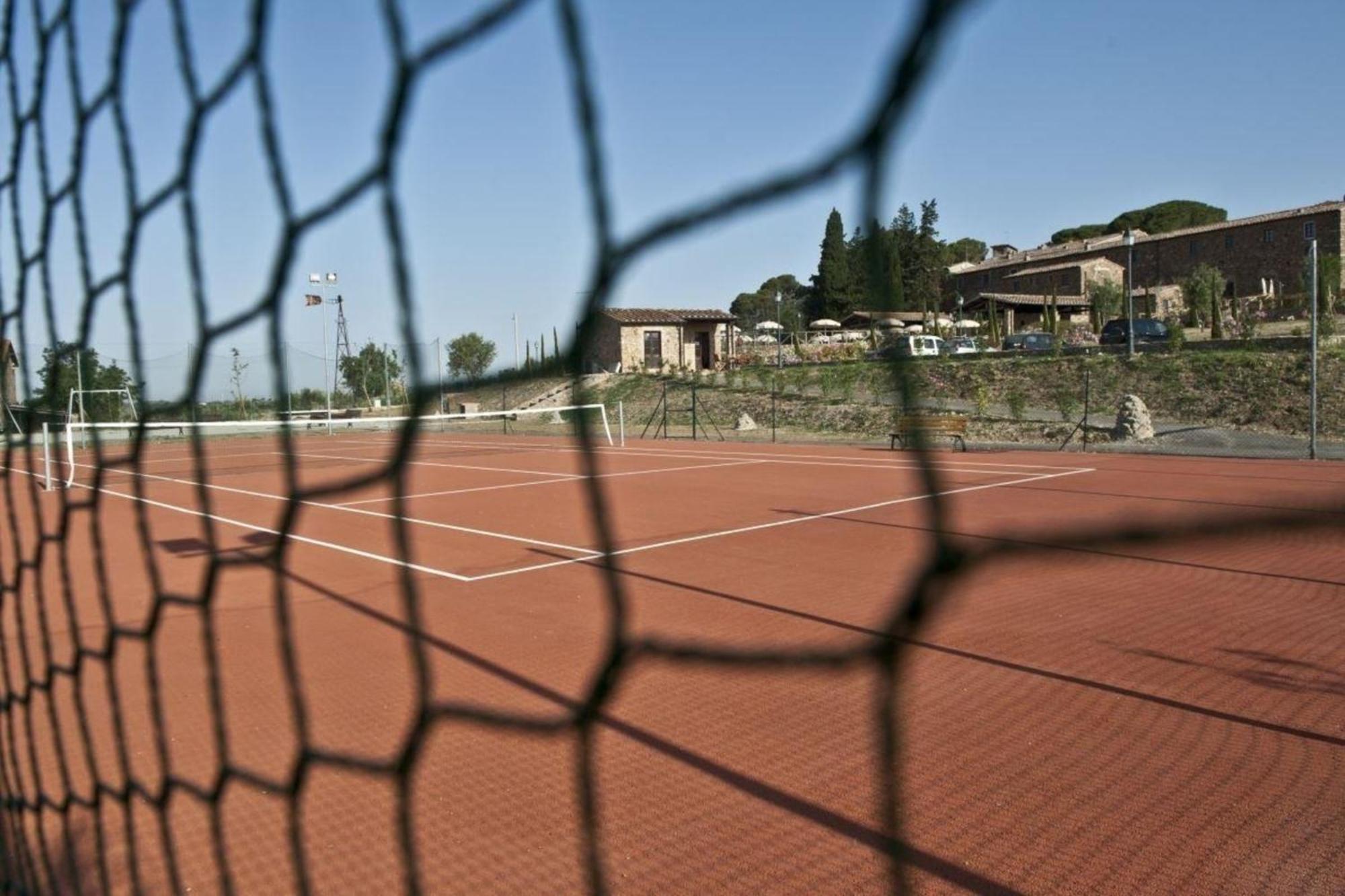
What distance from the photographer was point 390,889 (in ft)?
8.20

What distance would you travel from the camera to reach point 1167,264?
20.8 meters

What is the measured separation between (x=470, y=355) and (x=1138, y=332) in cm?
2266

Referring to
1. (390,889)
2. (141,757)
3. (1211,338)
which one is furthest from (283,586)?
(1211,338)

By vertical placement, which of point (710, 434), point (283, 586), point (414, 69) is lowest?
point (710, 434)

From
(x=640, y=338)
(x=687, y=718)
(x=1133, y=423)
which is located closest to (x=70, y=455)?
(x=687, y=718)

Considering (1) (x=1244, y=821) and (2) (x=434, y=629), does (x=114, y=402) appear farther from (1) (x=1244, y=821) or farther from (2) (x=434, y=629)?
(1) (x=1244, y=821)

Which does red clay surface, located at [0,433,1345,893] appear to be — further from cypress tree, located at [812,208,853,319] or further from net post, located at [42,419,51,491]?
net post, located at [42,419,51,491]

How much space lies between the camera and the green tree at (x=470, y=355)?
4.69 ft

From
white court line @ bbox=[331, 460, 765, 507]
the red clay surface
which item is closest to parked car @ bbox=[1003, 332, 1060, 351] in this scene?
white court line @ bbox=[331, 460, 765, 507]

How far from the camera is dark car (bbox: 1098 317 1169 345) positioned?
71.9 feet

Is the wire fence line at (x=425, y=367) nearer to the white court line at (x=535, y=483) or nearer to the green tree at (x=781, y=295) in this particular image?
the green tree at (x=781, y=295)

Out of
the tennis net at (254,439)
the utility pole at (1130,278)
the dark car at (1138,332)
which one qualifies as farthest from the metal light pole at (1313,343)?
the dark car at (1138,332)

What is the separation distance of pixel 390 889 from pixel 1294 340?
19.0 metres

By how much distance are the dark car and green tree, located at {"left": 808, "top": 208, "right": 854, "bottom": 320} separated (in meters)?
22.3
